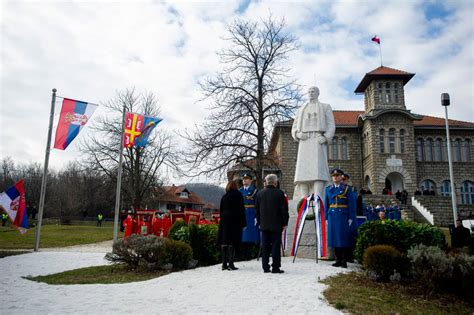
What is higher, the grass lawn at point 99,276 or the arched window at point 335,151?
the arched window at point 335,151

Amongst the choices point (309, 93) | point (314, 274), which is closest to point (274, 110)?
point (309, 93)

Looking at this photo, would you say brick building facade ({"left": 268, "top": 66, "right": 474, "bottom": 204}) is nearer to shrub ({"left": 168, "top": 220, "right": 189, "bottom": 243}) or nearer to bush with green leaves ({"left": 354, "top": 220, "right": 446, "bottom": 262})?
shrub ({"left": 168, "top": 220, "right": 189, "bottom": 243})

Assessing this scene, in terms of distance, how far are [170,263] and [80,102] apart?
9191mm

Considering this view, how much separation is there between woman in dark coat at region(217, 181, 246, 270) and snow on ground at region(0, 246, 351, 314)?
1.30ft

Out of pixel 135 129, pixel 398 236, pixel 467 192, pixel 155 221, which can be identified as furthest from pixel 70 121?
pixel 467 192

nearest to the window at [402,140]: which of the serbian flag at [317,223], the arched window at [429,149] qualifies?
the arched window at [429,149]

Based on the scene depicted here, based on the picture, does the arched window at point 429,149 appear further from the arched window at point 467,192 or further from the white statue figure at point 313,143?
the white statue figure at point 313,143

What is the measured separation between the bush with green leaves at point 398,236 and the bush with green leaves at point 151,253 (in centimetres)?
394

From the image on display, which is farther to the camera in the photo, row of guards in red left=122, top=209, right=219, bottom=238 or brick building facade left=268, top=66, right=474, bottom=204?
brick building facade left=268, top=66, right=474, bottom=204

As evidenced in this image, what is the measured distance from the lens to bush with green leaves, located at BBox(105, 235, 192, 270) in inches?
342

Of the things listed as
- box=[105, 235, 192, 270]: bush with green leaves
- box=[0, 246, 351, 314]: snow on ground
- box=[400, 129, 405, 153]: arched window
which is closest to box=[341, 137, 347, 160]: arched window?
box=[400, 129, 405, 153]: arched window

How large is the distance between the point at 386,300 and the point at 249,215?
4.44 meters

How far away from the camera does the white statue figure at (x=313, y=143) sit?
34.3ft

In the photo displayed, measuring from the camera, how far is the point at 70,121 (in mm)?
14859
